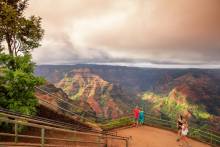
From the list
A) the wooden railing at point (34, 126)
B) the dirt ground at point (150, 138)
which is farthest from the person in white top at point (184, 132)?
the wooden railing at point (34, 126)

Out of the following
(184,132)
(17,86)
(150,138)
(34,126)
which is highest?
(17,86)

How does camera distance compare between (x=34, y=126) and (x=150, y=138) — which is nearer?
(x=34, y=126)

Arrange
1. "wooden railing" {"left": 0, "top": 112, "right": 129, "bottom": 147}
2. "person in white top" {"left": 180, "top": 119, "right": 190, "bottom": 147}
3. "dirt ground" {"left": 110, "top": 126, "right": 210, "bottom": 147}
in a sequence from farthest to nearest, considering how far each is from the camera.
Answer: "dirt ground" {"left": 110, "top": 126, "right": 210, "bottom": 147}, "person in white top" {"left": 180, "top": 119, "right": 190, "bottom": 147}, "wooden railing" {"left": 0, "top": 112, "right": 129, "bottom": 147}

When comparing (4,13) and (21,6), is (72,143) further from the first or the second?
(21,6)

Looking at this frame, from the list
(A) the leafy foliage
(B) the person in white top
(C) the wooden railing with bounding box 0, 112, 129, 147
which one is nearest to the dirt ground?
(B) the person in white top

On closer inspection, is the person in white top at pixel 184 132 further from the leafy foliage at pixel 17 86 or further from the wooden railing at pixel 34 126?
the leafy foliage at pixel 17 86

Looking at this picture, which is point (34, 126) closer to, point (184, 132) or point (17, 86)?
point (17, 86)

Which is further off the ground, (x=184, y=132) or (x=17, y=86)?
(x=17, y=86)

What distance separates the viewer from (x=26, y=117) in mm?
11008

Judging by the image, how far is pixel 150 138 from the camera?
840 inches

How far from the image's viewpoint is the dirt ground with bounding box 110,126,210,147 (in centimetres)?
1995

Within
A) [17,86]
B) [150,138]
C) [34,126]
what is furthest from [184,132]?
[34,126]

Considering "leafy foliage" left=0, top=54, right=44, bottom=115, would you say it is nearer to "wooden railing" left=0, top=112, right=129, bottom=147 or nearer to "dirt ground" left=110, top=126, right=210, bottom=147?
"wooden railing" left=0, top=112, right=129, bottom=147

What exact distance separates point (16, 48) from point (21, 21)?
2319 mm
